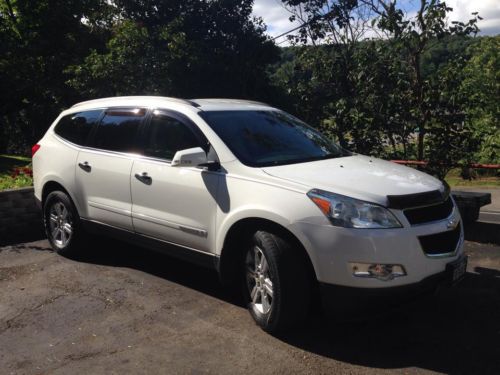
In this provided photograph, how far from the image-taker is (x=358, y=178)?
12.8 ft

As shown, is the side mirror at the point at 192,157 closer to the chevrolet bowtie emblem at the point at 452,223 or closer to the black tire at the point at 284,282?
the black tire at the point at 284,282

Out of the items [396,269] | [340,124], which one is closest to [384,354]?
[396,269]

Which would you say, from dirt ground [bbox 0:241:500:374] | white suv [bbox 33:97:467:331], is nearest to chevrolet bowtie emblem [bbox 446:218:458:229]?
white suv [bbox 33:97:467:331]

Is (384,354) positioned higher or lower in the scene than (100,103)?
lower

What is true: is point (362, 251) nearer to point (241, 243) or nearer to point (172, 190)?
point (241, 243)

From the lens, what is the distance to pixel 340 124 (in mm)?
8156

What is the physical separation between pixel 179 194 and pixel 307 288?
1.42m

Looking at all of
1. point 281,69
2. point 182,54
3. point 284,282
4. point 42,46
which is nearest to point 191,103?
point 284,282

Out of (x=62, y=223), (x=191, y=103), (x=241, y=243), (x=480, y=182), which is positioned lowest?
(x=480, y=182)

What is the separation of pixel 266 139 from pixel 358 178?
1.03 meters

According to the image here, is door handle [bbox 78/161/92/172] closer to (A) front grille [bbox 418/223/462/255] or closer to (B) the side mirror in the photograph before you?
(B) the side mirror

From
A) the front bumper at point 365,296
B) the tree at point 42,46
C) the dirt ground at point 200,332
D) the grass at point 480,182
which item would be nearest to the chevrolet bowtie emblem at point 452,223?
the front bumper at point 365,296

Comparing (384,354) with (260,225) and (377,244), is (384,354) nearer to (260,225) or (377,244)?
(377,244)

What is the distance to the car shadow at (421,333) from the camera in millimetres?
3480
